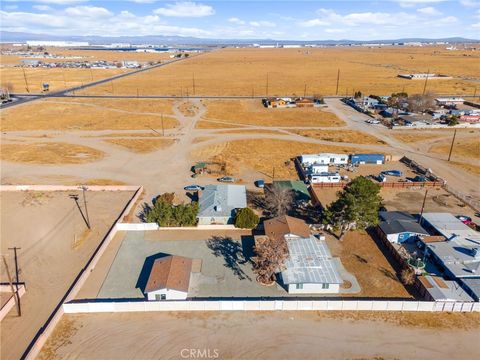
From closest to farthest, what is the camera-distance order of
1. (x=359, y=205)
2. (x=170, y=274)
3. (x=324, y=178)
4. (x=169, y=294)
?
(x=169, y=294), (x=170, y=274), (x=359, y=205), (x=324, y=178)

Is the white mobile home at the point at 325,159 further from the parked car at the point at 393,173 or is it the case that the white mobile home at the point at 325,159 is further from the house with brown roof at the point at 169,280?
the house with brown roof at the point at 169,280

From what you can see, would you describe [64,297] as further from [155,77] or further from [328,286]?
[155,77]

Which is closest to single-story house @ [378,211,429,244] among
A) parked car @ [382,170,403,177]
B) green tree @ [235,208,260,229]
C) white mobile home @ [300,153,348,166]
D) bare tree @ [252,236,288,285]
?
bare tree @ [252,236,288,285]

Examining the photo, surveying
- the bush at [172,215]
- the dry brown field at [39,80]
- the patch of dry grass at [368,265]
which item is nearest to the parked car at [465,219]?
the patch of dry grass at [368,265]

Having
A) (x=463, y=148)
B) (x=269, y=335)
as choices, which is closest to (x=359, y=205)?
(x=269, y=335)

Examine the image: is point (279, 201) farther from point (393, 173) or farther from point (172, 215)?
point (393, 173)

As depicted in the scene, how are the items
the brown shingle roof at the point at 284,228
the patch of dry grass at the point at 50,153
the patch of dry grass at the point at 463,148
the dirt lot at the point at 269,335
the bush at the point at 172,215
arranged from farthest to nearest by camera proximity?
1. the patch of dry grass at the point at 463,148
2. the patch of dry grass at the point at 50,153
3. the bush at the point at 172,215
4. the brown shingle roof at the point at 284,228
5. the dirt lot at the point at 269,335

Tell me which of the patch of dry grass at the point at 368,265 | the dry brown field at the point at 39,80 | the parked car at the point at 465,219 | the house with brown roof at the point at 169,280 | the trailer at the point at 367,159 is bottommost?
the patch of dry grass at the point at 368,265
